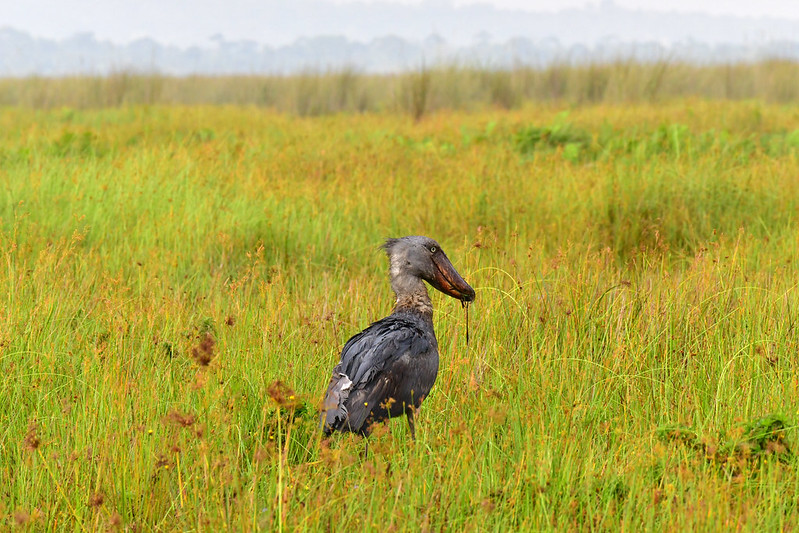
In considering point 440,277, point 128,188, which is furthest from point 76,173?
point 440,277

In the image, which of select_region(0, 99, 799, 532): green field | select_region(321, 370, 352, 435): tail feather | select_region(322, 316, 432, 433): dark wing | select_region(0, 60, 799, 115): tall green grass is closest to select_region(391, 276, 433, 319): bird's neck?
select_region(322, 316, 432, 433): dark wing

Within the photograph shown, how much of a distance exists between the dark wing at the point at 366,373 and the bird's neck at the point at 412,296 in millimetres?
261

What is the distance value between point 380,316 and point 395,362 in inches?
61.2

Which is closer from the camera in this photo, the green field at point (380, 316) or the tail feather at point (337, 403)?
the green field at point (380, 316)

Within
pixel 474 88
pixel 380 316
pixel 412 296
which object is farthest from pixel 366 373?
pixel 474 88

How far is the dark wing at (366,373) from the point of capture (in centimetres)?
250

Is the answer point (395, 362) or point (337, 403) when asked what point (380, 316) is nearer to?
point (395, 362)

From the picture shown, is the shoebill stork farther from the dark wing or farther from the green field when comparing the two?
the green field

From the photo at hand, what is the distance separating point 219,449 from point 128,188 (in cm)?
439

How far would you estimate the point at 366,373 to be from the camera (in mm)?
2549

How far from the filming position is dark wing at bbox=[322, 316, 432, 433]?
8.19 ft

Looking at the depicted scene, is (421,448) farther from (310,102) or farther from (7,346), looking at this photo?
(310,102)

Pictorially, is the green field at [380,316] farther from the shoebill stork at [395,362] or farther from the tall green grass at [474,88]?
the tall green grass at [474,88]

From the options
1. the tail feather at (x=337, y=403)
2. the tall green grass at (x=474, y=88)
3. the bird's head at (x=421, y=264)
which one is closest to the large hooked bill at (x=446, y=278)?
the bird's head at (x=421, y=264)
